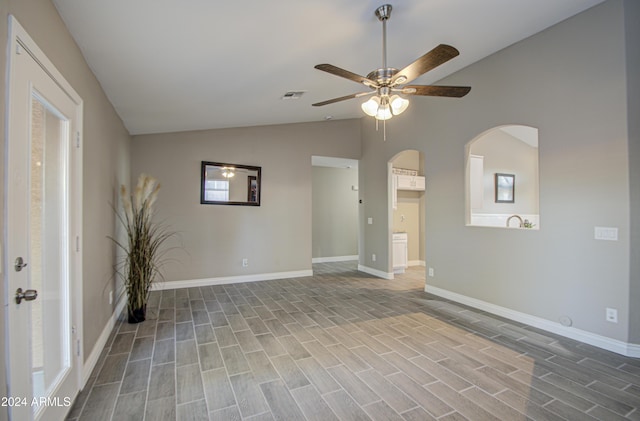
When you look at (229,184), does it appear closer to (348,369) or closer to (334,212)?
(334,212)

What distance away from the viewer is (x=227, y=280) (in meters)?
5.16

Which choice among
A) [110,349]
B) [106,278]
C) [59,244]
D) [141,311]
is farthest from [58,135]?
[141,311]

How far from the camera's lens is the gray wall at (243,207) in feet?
15.8

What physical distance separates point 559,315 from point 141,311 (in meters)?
4.55

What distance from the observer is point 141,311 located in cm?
340

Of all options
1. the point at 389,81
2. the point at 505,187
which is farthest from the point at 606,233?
the point at 505,187

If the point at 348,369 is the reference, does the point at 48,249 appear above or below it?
above

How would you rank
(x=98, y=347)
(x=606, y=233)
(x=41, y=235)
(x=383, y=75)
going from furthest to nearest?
(x=606, y=233) → (x=98, y=347) → (x=383, y=75) → (x=41, y=235)

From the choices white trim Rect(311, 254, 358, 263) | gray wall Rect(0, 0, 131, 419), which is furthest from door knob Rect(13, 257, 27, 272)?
white trim Rect(311, 254, 358, 263)

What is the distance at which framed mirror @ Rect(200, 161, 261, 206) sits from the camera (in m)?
5.02

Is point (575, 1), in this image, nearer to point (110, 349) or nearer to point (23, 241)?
point (23, 241)

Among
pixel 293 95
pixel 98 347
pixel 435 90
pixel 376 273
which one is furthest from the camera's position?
Result: pixel 376 273

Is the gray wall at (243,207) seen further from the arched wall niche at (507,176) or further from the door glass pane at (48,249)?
the door glass pane at (48,249)

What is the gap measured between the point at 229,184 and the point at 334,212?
3.17m
